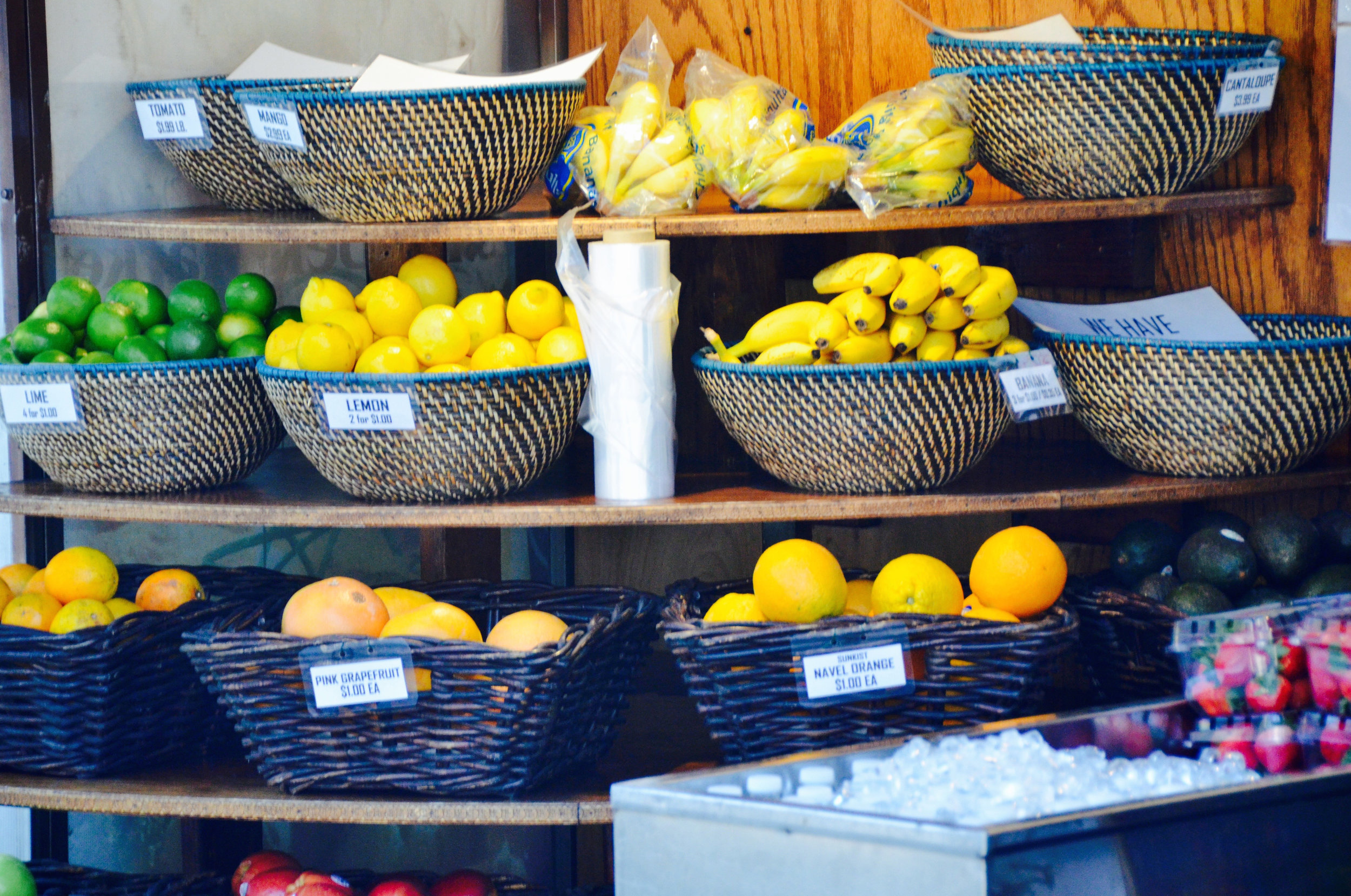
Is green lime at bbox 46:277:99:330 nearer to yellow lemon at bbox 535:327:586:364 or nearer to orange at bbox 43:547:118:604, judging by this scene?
orange at bbox 43:547:118:604

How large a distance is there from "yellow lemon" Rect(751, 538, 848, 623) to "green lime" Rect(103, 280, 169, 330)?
88 cm

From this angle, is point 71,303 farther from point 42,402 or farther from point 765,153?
point 765,153

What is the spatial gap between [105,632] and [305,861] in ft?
2.31

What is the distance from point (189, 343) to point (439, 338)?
351mm

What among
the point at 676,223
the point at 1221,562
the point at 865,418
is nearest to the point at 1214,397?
the point at 1221,562

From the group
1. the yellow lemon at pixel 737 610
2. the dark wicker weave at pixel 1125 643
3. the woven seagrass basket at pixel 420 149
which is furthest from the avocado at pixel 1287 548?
the woven seagrass basket at pixel 420 149

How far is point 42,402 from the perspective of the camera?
1.70 metres

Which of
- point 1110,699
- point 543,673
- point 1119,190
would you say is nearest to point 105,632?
point 543,673

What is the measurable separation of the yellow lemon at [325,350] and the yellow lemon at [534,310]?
0.21m

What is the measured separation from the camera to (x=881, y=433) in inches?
63.2

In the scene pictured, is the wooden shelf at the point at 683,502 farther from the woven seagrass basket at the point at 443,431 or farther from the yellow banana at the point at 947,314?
the yellow banana at the point at 947,314

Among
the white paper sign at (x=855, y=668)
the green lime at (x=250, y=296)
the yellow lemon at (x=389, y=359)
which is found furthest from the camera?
the green lime at (x=250, y=296)

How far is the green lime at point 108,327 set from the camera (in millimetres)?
1735

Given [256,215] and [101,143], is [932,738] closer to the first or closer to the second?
[256,215]
